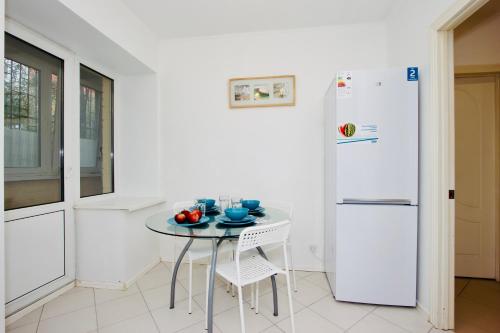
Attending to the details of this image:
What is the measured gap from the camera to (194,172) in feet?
9.38

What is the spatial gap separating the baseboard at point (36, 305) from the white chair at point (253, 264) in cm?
152

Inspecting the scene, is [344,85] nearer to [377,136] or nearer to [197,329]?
[377,136]

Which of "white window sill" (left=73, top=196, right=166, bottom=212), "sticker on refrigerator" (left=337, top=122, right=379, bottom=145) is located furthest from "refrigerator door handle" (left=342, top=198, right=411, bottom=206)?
"white window sill" (left=73, top=196, right=166, bottom=212)

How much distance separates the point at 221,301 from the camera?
208cm

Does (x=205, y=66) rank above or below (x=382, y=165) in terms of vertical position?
above

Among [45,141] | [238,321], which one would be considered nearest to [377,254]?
[238,321]

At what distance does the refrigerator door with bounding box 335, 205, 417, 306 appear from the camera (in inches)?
74.3

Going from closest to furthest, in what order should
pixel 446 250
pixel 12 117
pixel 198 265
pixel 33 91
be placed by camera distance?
1. pixel 446 250
2. pixel 12 117
3. pixel 33 91
4. pixel 198 265

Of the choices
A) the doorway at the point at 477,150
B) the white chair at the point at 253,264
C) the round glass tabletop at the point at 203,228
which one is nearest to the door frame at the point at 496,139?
the doorway at the point at 477,150

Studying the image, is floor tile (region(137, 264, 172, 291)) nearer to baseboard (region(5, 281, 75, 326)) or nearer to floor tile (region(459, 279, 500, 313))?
baseboard (region(5, 281, 75, 326))

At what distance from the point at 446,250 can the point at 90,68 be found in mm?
3545

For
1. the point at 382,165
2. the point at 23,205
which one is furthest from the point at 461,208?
the point at 23,205

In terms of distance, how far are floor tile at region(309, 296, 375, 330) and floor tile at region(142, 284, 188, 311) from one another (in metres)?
1.13

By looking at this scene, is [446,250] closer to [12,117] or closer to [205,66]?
[205,66]
